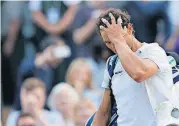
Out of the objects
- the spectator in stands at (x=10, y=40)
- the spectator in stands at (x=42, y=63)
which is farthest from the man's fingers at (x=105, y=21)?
the spectator in stands at (x=10, y=40)

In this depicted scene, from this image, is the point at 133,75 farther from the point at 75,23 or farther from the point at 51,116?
the point at 75,23

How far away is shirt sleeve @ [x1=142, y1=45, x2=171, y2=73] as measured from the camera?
176 inches

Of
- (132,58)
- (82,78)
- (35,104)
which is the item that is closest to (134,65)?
(132,58)

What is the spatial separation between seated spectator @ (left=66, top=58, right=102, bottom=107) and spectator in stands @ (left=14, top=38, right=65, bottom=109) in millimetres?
293

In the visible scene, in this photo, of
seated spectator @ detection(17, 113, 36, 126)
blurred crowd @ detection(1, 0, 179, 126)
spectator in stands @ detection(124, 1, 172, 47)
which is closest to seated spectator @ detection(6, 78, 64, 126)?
blurred crowd @ detection(1, 0, 179, 126)

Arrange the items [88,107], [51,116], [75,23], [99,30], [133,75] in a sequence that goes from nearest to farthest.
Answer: [133,75] → [99,30] → [88,107] → [51,116] → [75,23]

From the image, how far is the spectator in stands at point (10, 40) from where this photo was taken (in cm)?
1018

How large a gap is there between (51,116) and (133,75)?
4.97m

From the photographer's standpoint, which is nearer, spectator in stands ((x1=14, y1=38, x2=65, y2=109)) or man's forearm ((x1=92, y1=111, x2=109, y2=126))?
man's forearm ((x1=92, y1=111, x2=109, y2=126))

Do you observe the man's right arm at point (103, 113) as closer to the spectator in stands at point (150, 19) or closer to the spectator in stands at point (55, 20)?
the spectator in stands at point (150, 19)

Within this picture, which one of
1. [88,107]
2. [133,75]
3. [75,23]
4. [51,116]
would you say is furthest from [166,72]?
[75,23]

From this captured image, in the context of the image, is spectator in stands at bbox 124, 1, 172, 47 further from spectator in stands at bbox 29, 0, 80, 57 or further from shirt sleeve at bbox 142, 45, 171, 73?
shirt sleeve at bbox 142, 45, 171, 73

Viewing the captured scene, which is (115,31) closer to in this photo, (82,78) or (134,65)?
(134,65)

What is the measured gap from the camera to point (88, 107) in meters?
8.20
